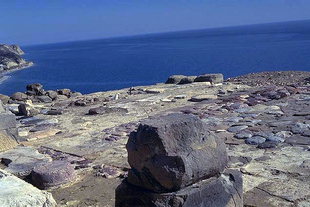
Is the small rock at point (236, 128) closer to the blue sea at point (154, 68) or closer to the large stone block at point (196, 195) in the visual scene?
the large stone block at point (196, 195)

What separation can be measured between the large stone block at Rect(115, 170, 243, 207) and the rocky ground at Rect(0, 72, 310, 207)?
488 mm

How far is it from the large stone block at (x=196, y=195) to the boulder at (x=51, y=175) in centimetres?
160

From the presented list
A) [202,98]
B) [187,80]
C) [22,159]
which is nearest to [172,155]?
[22,159]

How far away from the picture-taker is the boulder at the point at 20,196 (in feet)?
10.6

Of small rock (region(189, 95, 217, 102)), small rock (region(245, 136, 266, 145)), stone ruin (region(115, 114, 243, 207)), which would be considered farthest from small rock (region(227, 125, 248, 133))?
stone ruin (region(115, 114, 243, 207))

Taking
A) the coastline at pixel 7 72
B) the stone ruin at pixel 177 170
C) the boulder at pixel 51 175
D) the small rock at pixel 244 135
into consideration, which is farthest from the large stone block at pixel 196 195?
the coastline at pixel 7 72

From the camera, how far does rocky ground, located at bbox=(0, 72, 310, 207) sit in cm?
457

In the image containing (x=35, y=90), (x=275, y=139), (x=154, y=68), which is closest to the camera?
(x=275, y=139)

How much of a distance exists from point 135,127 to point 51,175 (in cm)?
286

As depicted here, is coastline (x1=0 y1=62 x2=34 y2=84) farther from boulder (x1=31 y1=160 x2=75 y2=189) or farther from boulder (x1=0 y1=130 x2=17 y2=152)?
boulder (x1=31 y1=160 x2=75 y2=189)

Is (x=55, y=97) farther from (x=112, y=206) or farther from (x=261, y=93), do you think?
(x=112, y=206)

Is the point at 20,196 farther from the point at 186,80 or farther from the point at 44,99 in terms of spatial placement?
the point at 186,80

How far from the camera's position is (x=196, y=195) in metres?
3.28

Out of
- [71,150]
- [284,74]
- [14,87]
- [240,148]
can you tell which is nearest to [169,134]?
[240,148]
